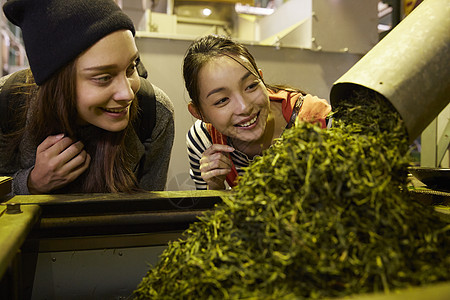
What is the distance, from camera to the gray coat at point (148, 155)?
5.10 feet

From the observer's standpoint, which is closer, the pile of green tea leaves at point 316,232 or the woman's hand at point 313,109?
the pile of green tea leaves at point 316,232

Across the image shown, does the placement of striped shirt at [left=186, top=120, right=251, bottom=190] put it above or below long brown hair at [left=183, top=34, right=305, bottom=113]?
below

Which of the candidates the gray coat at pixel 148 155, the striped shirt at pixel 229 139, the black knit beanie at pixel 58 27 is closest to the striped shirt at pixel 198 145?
the striped shirt at pixel 229 139

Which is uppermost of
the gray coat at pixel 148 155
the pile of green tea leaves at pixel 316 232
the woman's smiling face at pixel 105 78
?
the woman's smiling face at pixel 105 78

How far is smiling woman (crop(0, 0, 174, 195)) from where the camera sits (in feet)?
4.22

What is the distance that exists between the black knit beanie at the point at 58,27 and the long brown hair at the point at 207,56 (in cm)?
37

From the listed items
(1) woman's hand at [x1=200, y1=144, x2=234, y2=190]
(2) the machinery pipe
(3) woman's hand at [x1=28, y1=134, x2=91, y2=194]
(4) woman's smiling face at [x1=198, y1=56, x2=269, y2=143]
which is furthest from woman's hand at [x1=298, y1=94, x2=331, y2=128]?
(3) woman's hand at [x1=28, y1=134, x2=91, y2=194]

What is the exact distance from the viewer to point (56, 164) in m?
1.41

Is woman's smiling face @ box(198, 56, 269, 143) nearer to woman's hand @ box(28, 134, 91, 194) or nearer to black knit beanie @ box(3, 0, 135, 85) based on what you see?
black knit beanie @ box(3, 0, 135, 85)

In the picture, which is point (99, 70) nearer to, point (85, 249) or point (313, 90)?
point (85, 249)

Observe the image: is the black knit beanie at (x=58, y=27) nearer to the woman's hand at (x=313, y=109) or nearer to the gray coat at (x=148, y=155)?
the gray coat at (x=148, y=155)

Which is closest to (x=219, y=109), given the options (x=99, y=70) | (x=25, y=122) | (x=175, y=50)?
(x=99, y=70)

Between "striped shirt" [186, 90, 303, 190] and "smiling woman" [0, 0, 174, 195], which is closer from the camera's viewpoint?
"smiling woman" [0, 0, 174, 195]

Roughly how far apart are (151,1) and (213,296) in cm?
473
